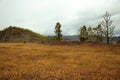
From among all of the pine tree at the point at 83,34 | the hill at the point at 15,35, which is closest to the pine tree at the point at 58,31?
the pine tree at the point at 83,34

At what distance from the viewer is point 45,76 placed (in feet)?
46.5

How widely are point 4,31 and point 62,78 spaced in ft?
348

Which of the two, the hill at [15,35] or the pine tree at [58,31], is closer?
the pine tree at [58,31]

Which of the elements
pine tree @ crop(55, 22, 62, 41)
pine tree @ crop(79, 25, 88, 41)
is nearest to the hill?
pine tree @ crop(55, 22, 62, 41)

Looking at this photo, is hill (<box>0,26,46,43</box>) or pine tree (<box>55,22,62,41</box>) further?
hill (<box>0,26,46,43</box>)

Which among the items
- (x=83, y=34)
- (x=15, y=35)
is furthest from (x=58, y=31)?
(x=15, y=35)

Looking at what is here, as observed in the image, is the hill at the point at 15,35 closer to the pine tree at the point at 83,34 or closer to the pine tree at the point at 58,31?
the pine tree at the point at 58,31

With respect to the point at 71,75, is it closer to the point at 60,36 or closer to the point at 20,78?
the point at 20,78

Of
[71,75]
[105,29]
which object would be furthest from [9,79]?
[105,29]

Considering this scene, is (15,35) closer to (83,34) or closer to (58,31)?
(58,31)

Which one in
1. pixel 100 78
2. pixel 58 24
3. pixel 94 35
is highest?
pixel 58 24

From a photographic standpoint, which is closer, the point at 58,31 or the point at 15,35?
the point at 58,31

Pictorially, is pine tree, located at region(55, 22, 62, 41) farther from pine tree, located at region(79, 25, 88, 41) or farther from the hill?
the hill

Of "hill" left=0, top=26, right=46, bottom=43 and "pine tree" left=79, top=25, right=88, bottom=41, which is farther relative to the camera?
"hill" left=0, top=26, right=46, bottom=43
